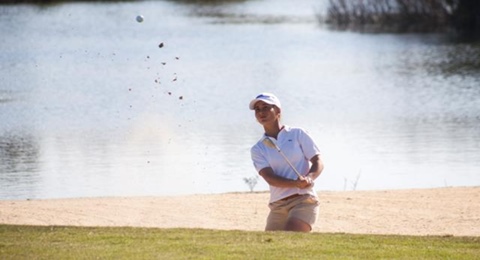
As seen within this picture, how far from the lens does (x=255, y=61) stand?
44.2 m

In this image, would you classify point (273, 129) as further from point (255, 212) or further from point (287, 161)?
point (255, 212)

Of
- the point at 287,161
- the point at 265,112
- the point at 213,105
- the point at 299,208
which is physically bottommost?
the point at 213,105

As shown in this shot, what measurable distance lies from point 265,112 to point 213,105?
20.1 meters

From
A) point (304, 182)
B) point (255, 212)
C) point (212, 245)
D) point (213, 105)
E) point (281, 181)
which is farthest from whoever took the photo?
point (213, 105)

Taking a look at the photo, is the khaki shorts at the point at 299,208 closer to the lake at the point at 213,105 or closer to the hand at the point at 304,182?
the hand at the point at 304,182

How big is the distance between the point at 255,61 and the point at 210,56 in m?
2.99

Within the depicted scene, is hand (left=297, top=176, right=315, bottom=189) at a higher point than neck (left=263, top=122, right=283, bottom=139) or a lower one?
lower

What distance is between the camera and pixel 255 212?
14.6 metres

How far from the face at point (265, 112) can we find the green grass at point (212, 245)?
98 cm

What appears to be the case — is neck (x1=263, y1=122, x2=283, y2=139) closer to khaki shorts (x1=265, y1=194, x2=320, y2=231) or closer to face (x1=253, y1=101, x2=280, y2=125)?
face (x1=253, y1=101, x2=280, y2=125)

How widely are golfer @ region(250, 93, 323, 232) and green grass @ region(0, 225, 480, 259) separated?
0.26 m

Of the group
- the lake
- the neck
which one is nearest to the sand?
the lake

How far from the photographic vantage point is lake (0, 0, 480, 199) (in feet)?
63.8

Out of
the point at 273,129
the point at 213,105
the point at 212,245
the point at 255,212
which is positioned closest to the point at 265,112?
the point at 273,129
